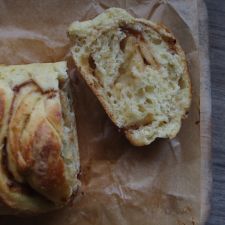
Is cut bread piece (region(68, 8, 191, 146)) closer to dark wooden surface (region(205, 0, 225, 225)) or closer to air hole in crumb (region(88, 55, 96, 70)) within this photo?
air hole in crumb (region(88, 55, 96, 70))

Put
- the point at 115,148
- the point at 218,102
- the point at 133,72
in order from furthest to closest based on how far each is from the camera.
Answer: the point at 218,102
the point at 115,148
the point at 133,72

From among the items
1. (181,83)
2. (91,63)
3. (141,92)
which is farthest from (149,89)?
(91,63)

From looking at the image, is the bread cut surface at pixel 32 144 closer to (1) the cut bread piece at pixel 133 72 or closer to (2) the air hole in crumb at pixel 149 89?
(1) the cut bread piece at pixel 133 72

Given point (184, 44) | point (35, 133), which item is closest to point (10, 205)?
point (35, 133)

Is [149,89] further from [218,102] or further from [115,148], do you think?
[218,102]

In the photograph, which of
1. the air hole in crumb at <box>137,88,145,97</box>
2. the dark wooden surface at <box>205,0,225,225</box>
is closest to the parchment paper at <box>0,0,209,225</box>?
the air hole in crumb at <box>137,88,145,97</box>

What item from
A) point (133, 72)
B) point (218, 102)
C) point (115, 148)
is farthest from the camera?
point (218, 102)

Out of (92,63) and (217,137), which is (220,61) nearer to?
(217,137)
